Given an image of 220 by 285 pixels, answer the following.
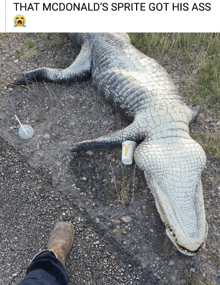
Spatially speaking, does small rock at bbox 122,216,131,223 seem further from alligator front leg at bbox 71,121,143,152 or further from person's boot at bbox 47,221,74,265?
alligator front leg at bbox 71,121,143,152

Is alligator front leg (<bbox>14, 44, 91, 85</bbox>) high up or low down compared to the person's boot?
up

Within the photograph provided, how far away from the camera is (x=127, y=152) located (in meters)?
3.76

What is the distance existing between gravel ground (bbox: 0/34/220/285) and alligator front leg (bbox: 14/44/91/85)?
0.11 meters

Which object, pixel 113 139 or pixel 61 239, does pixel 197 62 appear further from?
pixel 61 239

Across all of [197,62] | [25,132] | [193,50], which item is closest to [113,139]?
[25,132]

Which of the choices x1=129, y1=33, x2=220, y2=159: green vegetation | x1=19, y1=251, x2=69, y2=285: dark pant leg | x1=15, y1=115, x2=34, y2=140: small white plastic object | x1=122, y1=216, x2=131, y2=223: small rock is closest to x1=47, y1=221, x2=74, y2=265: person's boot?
x1=19, y1=251, x2=69, y2=285: dark pant leg

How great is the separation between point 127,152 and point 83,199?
761mm

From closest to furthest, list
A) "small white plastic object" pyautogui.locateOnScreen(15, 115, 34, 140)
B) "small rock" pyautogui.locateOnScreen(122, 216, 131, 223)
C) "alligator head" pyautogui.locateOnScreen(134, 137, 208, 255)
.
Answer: "alligator head" pyautogui.locateOnScreen(134, 137, 208, 255), "small rock" pyautogui.locateOnScreen(122, 216, 131, 223), "small white plastic object" pyautogui.locateOnScreen(15, 115, 34, 140)

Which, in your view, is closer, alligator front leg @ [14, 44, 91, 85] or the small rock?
the small rock

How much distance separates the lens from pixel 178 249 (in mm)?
3098

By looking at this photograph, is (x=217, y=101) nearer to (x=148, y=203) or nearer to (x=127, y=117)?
(x=127, y=117)

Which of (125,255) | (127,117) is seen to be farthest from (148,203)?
(127,117)

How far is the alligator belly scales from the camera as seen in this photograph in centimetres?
310

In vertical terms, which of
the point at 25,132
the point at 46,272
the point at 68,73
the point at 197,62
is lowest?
the point at 25,132
